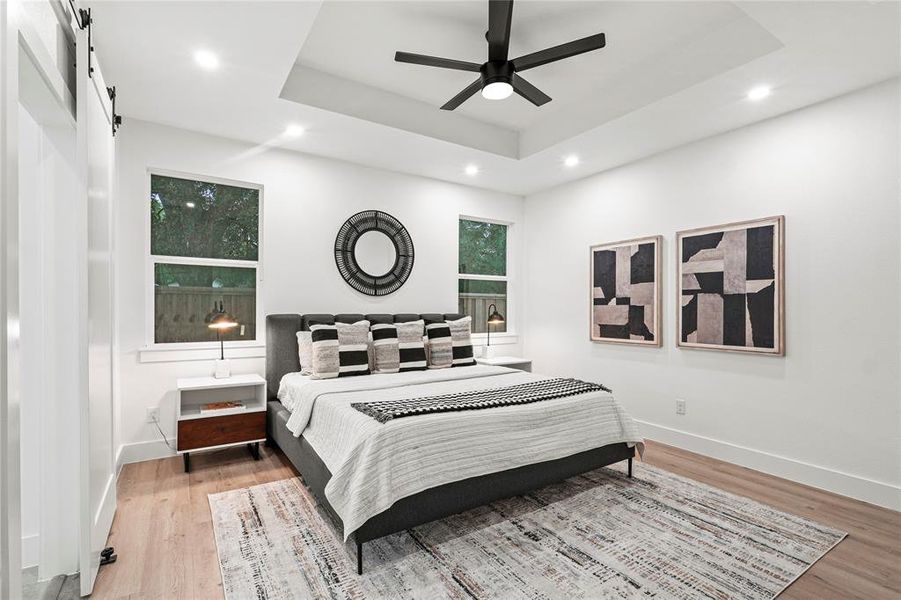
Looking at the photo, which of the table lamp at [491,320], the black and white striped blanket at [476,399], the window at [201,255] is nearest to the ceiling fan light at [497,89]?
the black and white striped blanket at [476,399]

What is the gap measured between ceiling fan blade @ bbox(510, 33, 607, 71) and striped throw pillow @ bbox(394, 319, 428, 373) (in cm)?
236

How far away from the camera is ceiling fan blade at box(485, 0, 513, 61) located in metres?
2.19

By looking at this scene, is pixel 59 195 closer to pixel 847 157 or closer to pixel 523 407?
pixel 523 407

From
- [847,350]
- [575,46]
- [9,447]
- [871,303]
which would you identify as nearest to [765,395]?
[847,350]

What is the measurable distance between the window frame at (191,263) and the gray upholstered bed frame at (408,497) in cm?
23

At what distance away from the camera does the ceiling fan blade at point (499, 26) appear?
2188mm

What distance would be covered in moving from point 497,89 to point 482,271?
301 centimetres

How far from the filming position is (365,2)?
2551mm

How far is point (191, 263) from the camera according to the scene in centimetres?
377

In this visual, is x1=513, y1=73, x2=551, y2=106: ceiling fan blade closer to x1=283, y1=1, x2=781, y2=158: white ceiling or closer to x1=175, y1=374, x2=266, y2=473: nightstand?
x1=283, y1=1, x2=781, y2=158: white ceiling

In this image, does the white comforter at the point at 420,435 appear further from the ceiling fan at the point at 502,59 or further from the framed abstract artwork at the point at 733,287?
the ceiling fan at the point at 502,59

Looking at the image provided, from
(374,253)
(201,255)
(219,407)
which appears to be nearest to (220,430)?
(219,407)

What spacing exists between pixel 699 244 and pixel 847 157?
107 centimetres

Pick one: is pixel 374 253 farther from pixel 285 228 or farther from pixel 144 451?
pixel 144 451
